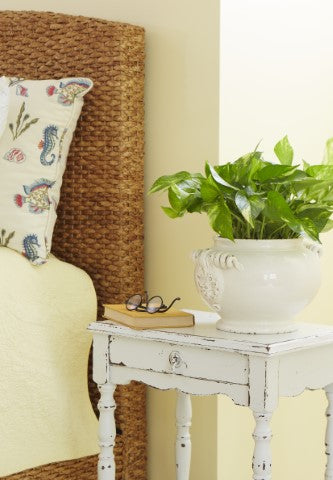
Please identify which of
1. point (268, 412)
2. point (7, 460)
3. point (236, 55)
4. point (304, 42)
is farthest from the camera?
point (304, 42)

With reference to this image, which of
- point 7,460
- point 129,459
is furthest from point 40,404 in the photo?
point 129,459

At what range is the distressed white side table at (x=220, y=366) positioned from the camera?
1734 mm

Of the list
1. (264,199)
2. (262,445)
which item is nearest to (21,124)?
(264,199)

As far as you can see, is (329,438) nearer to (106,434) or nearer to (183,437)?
(183,437)

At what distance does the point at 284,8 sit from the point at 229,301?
858 millimetres

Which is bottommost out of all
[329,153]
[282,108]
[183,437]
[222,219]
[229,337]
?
[183,437]

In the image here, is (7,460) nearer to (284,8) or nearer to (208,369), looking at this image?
(208,369)

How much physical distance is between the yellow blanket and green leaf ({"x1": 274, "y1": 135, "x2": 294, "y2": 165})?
61 cm

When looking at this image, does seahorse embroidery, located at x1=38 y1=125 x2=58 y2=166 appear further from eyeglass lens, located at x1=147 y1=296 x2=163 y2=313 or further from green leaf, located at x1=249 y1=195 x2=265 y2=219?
green leaf, located at x1=249 y1=195 x2=265 y2=219

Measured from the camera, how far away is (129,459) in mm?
2344

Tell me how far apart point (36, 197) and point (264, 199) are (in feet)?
2.26

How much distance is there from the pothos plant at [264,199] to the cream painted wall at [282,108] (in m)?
0.39

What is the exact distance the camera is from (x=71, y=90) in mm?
2318

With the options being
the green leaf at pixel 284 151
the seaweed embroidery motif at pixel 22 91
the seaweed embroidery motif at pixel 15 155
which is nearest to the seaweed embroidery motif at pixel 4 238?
the seaweed embroidery motif at pixel 15 155
